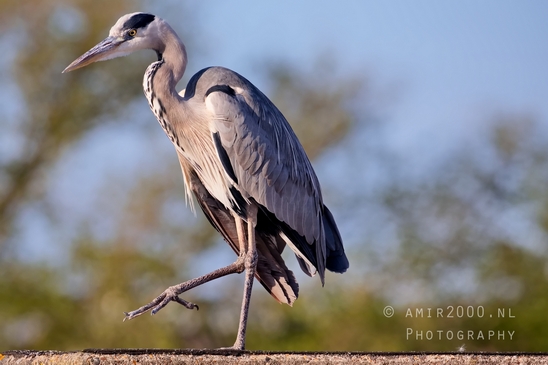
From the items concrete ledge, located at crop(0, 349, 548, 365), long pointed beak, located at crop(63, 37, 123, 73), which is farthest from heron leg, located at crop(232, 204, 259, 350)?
long pointed beak, located at crop(63, 37, 123, 73)

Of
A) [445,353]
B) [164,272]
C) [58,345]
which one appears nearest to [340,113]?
[164,272]

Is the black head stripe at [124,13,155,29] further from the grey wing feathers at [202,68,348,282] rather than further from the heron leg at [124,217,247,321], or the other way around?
the heron leg at [124,217,247,321]

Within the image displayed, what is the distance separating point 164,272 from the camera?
1227cm

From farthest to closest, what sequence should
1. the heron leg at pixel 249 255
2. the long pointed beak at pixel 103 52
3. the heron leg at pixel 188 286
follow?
the long pointed beak at pixel 103 52, the heron leg at pixel 249 255, the heron leg at pixel 188 286

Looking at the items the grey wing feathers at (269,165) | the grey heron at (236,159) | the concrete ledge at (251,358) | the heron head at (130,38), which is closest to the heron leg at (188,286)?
the grey heron at (236,159)

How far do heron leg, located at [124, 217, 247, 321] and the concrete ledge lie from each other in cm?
75

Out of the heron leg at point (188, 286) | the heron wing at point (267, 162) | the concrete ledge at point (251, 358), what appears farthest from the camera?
the heron wing at point (267, 162)

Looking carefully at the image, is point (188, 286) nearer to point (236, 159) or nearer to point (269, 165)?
point (236, 159)

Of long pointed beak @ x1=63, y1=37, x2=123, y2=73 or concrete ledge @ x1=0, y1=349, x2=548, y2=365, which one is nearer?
concrete ledge @ x1=0, y1=349, x2=548, y2=365

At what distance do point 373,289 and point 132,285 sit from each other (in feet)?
13.0

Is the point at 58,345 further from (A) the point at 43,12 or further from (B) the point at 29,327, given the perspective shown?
(A) the point at 43,12

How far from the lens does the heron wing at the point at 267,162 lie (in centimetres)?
420

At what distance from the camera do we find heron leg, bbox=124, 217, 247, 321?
12.2 feet

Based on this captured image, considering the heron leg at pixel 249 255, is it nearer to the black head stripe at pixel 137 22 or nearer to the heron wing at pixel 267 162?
the heron wing at pixel 267 162
